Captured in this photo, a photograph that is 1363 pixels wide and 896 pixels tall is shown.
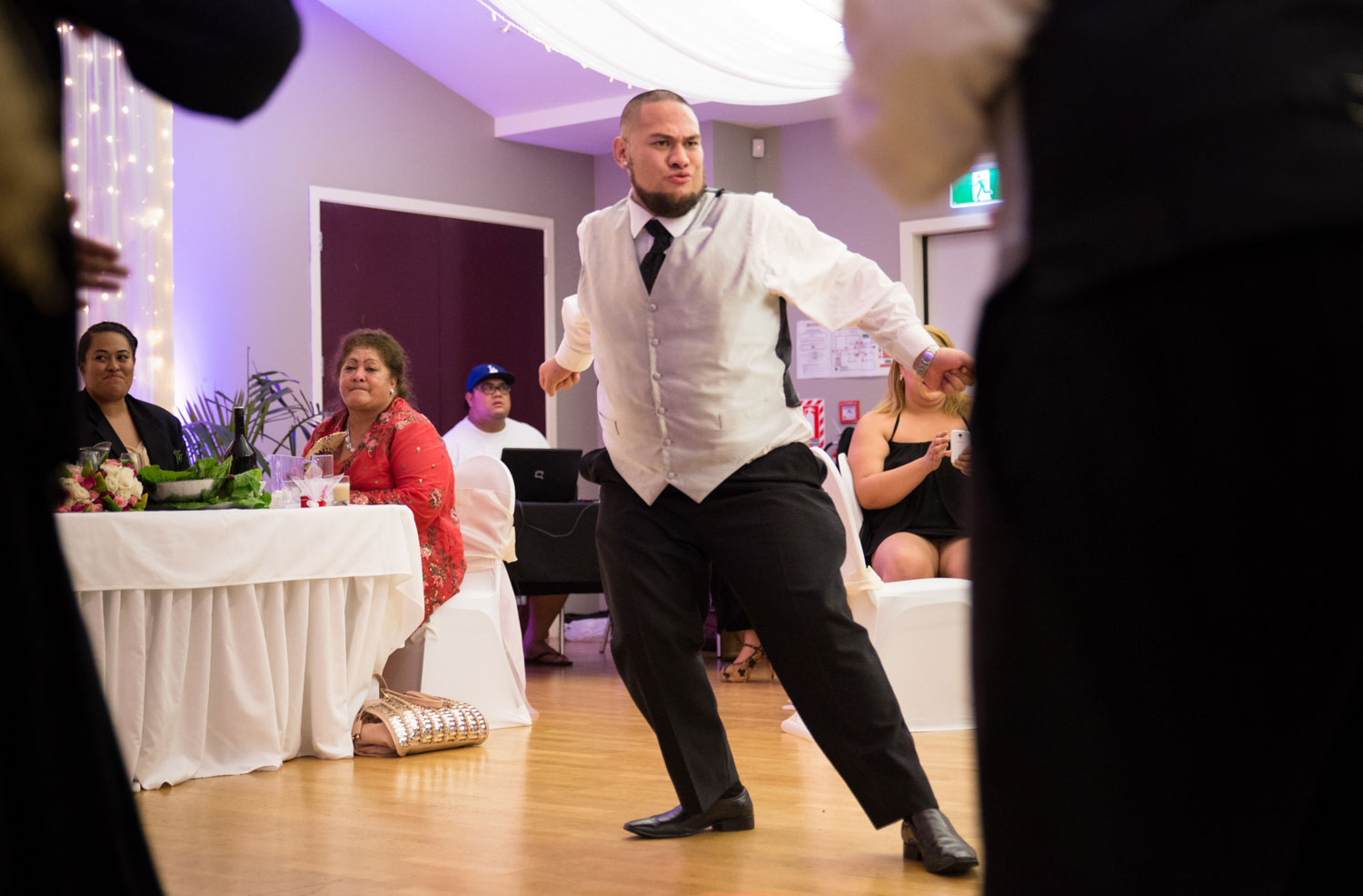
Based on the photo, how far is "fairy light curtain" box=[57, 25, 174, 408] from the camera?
6.68 metres

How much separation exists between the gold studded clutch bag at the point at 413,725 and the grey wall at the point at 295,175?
355 cm

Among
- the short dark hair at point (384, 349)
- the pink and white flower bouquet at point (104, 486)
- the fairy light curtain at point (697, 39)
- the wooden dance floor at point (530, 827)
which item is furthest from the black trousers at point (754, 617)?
the fairy light curtain at point (697, 39)

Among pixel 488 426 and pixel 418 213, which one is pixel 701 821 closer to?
pixel 488 426

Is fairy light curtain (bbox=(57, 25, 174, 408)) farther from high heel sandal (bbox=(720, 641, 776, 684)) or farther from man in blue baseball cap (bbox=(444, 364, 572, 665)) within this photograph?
high heel sandal (bbox=(720, 641, 776, 684))

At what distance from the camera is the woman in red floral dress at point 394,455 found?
15.8 ft

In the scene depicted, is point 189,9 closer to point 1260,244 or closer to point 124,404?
point 1260,244

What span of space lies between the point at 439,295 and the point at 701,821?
6149mm

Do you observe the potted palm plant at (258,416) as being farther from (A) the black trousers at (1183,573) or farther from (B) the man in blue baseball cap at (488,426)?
(A) the black trousers at (1183,573)

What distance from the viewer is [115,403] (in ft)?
17.1

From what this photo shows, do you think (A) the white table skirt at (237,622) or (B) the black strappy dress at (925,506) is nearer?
(A) the white table skirt at (237,622)

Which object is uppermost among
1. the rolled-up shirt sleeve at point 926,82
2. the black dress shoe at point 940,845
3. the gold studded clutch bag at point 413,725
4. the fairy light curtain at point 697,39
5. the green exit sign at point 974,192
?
the fairy light curtain at point 697,39

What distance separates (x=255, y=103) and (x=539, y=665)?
6195 millimetres

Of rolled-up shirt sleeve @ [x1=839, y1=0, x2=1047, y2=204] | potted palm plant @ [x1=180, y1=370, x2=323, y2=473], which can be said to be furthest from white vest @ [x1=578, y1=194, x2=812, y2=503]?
potted palm plant @ [x1=180, y1=370, x2=323, y2=473]

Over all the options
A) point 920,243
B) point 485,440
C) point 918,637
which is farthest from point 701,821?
point 920,243
